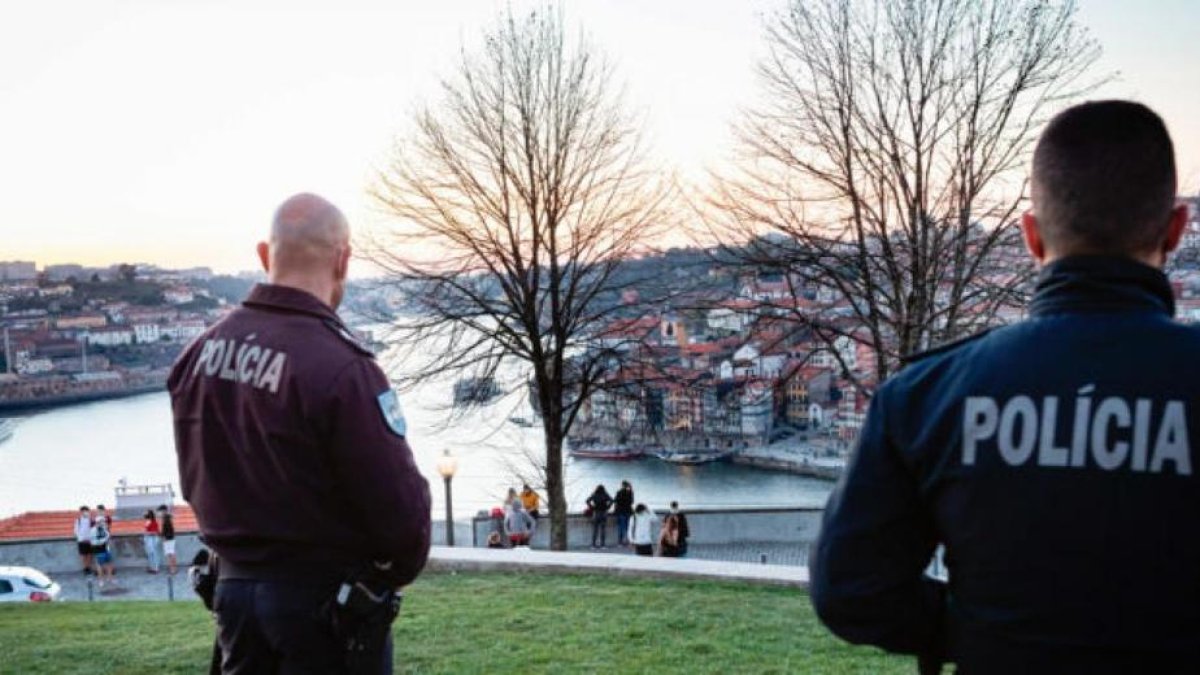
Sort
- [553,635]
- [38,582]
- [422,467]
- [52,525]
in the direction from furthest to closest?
1. [422,467]
2. [52,525]
3. [38,582]
4. [553,635]

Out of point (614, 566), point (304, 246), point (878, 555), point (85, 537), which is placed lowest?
point (85, 537)

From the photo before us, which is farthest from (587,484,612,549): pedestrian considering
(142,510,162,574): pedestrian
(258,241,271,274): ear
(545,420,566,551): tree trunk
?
(258,241,271,274): ear

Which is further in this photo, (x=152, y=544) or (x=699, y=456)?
(x=699, y=456)

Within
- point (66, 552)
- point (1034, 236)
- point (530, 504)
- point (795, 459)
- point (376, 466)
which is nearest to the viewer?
point (1034, 236)

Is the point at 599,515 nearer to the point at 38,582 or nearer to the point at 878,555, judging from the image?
the point at 38,582

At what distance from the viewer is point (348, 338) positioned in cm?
350

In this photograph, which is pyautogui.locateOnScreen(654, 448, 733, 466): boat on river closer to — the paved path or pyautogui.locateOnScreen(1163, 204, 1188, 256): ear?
the paved path

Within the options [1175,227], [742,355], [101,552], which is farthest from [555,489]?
[1175,227]

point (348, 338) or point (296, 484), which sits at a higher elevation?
point (348, 338)

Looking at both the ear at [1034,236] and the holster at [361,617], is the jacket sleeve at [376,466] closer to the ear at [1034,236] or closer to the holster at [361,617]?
the holster at [361,617]

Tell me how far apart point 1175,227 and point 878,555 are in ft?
3.04

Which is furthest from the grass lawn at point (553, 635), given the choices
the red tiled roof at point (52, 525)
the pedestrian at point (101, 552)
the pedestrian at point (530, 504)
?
the red tiled roof at point (52, 525)

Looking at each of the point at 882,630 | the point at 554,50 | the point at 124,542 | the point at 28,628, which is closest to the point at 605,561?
the point at 28,628

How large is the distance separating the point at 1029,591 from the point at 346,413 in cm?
222
